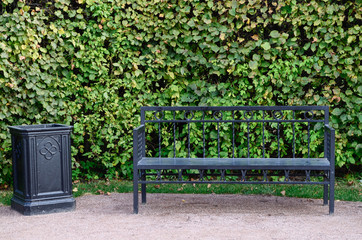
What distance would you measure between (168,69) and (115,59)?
0.70 meters

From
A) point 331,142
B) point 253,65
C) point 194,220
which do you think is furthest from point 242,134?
point 194,220

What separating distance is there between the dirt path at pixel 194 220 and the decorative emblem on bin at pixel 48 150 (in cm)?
57

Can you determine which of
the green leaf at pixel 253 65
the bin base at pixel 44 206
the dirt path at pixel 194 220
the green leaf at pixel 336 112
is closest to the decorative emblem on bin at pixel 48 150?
the bin base at pixel 44 206

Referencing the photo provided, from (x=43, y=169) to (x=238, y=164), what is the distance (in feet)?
6.14

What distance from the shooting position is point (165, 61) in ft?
19.7

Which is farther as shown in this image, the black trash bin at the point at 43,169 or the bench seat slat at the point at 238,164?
the black trash bin at the point at 43,169

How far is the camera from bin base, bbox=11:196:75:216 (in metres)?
4.70

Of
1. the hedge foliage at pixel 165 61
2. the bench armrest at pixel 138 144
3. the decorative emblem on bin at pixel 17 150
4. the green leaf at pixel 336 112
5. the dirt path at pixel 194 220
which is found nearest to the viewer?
the dirt path at pixel 194 220

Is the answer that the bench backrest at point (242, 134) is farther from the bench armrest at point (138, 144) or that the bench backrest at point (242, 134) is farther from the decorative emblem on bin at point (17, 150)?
the decorative emblem on bin at point (17, 150)

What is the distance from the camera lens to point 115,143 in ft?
20.4

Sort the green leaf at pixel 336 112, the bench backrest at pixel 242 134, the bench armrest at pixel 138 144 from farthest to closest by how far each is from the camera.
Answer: the bench backrest at pixel 242 134 < the green leaf at pixel 336 112 < the bench armrest at pixel 138 144

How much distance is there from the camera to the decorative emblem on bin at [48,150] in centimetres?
472

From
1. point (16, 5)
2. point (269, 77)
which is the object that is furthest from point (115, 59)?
point (269, 77)

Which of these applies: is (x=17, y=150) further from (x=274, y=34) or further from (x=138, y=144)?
(x=274, y=34)
